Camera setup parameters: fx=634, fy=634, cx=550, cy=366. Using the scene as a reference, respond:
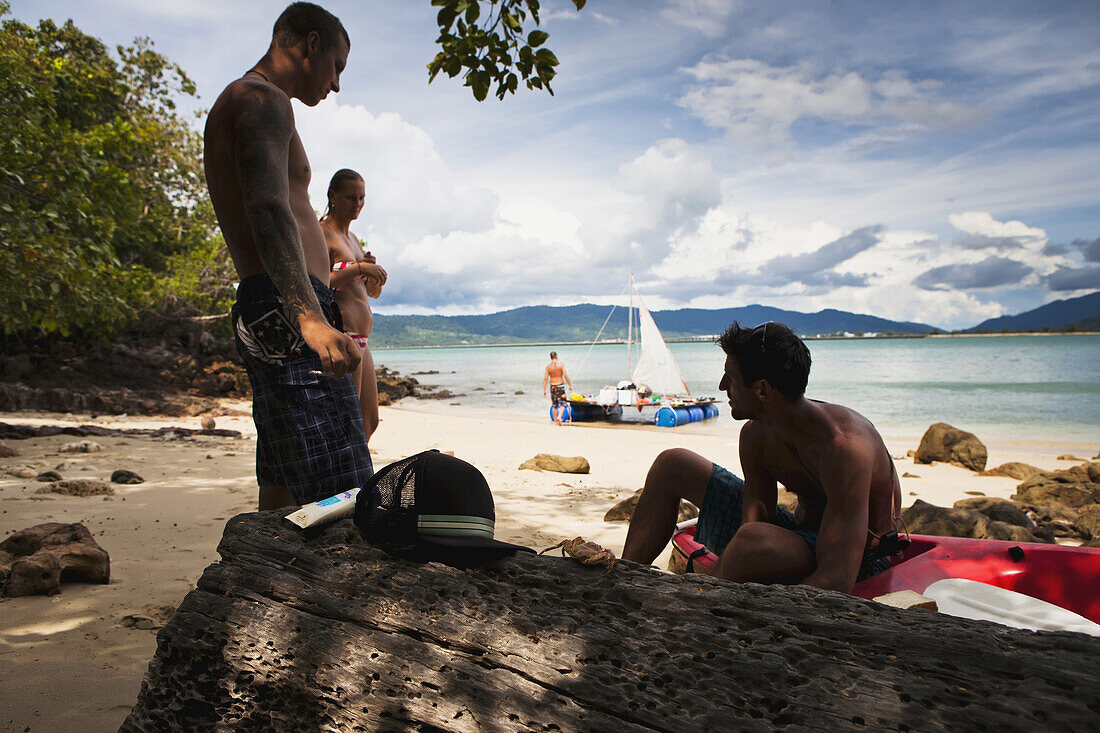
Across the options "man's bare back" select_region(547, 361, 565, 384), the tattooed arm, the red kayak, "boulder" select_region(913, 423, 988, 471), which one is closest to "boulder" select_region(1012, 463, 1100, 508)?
"boulder" select_region(913, 423, 988, 471)

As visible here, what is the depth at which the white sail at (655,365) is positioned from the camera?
23.8 meters

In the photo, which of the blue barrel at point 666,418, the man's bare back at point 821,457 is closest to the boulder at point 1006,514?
the man's bare back at point 821,457

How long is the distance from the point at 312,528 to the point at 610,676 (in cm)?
96

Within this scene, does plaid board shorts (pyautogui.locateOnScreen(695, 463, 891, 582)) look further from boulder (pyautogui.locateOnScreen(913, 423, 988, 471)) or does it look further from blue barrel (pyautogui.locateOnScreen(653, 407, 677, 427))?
blue barrel (pyautogui.locateOnScreen(653, 407, 677, 427))

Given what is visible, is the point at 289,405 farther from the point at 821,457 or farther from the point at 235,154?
the point at 821,457

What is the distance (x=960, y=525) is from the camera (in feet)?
14.3

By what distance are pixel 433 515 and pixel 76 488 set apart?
4871 mm

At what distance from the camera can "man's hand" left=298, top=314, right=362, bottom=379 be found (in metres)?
1.93

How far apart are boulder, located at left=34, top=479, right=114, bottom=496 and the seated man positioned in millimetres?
4575

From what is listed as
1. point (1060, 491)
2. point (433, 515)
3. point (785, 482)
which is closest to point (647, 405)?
point (1060, 491)

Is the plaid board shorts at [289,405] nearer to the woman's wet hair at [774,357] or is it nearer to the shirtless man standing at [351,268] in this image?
the shirtless man standing at [351,268]

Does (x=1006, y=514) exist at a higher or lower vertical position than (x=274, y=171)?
lower

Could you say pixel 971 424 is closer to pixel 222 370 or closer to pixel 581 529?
pixel 581 529

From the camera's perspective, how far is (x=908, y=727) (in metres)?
1.08
